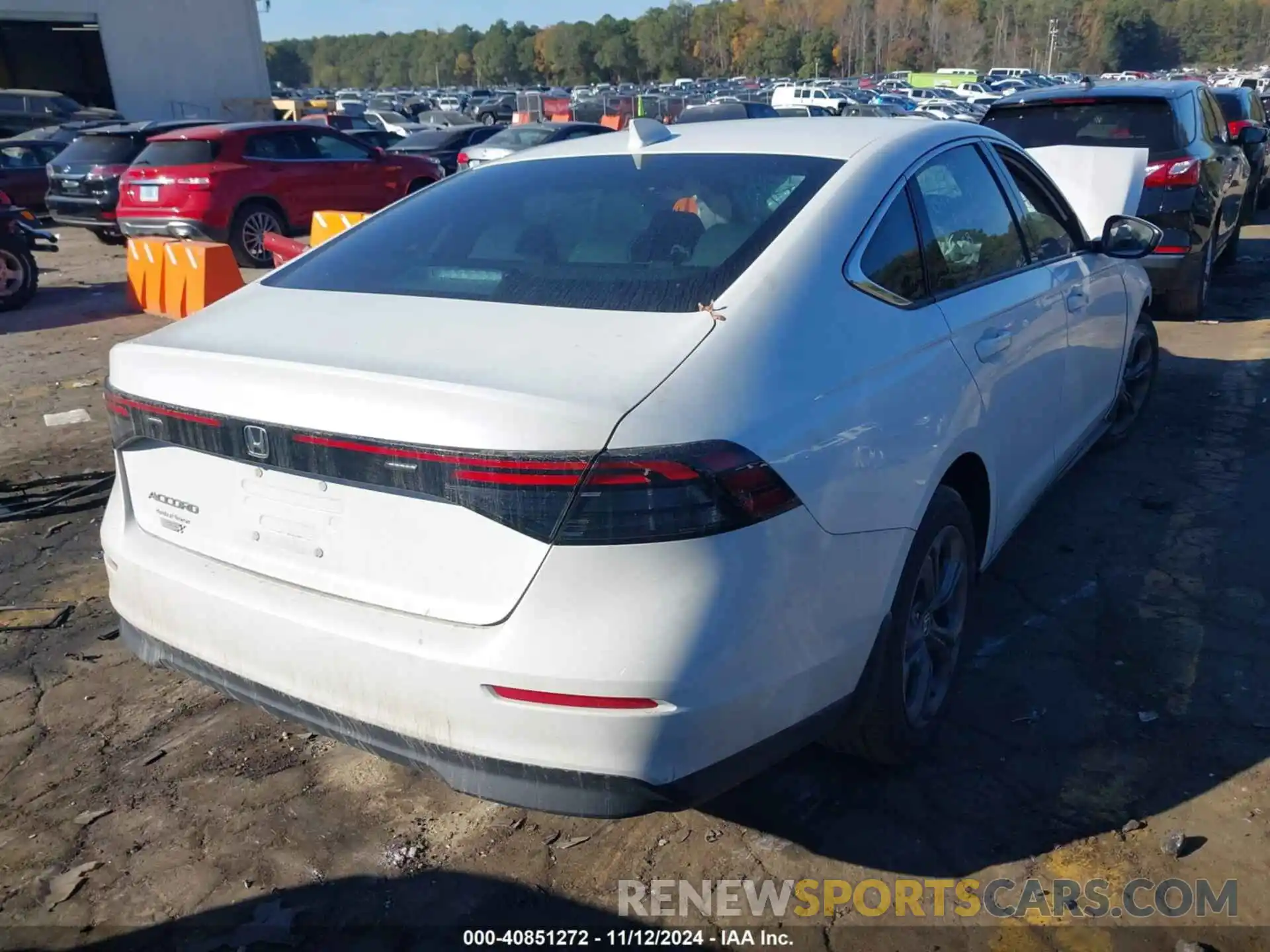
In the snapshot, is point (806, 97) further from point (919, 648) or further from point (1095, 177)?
point (919, 648)

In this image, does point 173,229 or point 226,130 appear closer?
point 173,229

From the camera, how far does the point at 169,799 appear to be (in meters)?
3.02

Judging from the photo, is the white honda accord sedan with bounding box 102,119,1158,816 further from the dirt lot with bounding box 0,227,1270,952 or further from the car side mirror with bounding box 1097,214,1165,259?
the car side mirror with bounding box 1097,214,1165,259

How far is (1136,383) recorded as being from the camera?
18.7 ft

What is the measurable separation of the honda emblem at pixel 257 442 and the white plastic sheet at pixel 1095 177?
5.74m

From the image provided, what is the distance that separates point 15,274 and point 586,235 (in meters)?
10.3

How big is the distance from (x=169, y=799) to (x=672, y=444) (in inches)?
78.2

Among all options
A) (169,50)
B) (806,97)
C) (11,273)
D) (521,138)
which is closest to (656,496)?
(11,273)

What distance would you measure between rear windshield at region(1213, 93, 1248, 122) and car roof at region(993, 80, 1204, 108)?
4802 millimetres

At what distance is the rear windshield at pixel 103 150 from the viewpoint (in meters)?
14.8

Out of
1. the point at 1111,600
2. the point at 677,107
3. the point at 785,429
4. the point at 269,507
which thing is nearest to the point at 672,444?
the point at 785,429

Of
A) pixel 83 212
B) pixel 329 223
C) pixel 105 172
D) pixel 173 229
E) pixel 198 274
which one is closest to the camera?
pixel 198 274

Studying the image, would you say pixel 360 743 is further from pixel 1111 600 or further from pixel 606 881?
pixel 1111 600

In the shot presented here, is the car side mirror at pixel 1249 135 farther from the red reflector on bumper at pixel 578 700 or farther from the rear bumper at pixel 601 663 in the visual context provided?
the red reflector on bumper at pixel 578 700
